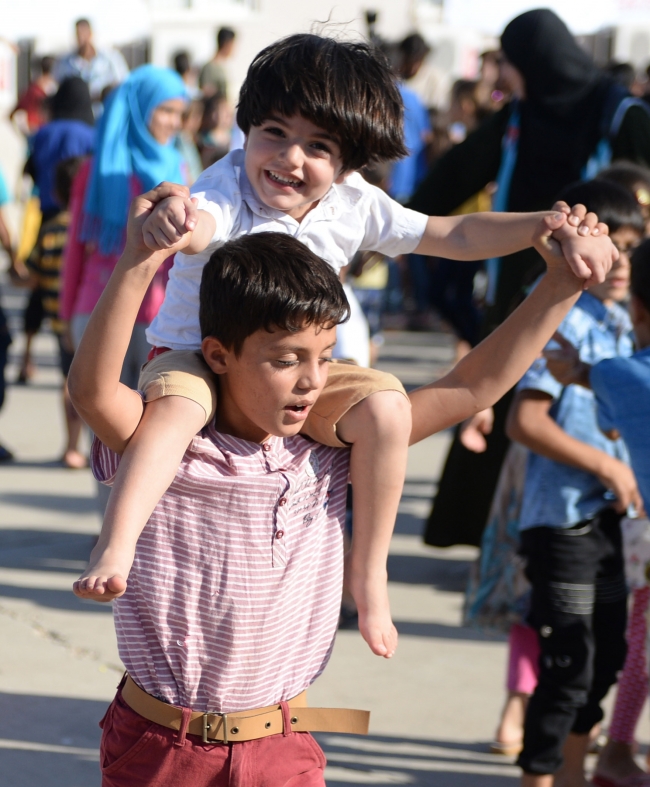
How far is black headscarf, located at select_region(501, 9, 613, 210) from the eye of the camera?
426cm

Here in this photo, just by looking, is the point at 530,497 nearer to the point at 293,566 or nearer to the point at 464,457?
the point at 293,566

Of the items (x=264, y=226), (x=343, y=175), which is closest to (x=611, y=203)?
(x=343, y=175)

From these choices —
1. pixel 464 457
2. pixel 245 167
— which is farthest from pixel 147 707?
pixel 464 457

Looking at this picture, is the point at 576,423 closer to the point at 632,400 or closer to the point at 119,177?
the point at 632,400

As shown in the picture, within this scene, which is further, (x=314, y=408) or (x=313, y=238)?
(x=313, y=238)

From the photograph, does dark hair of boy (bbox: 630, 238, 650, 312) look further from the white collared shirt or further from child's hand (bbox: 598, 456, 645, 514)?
the white collared shirt

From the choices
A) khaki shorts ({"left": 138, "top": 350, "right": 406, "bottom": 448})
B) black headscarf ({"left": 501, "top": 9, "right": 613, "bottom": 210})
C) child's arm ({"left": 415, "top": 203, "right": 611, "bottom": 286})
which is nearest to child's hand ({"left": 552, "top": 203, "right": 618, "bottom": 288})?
child's arm ({"left": 415, "top": 203, "right": 611, "bottom": 286})

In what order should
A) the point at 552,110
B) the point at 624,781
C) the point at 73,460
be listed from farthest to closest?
1. the point at 73,460
2. the point at 552,110
3. the point at 624,781

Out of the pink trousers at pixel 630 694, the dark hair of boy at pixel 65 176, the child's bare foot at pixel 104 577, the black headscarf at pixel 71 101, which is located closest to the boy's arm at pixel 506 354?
the child's bare foot at pixel 104 577

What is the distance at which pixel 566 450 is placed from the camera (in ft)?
9.11

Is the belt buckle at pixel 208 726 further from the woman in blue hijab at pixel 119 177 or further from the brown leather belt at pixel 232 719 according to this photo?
the woman in blue hijab at pixel 119 177

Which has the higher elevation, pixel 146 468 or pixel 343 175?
pixel 343 175

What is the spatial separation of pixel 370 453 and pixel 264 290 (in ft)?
1.05

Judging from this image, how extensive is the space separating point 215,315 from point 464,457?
3.00 m
